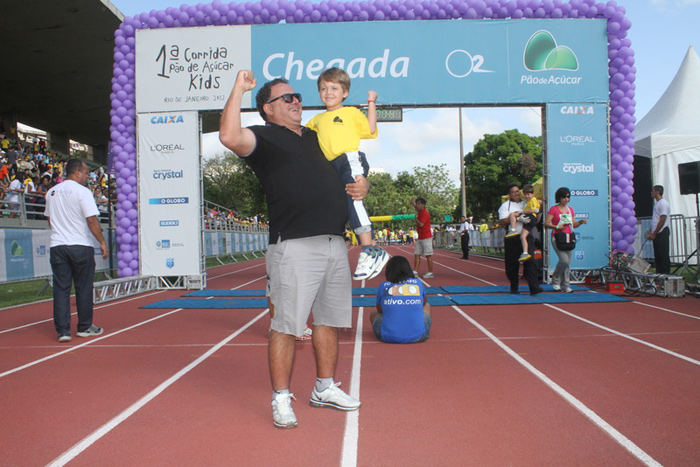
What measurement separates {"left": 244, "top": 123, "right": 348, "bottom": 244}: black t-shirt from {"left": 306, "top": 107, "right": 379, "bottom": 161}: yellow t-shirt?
125 mm

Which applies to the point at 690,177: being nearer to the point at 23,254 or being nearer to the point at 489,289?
the point at 489,289

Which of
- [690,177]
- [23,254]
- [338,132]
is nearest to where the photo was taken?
[338,132]

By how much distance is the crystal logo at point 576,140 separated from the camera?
10.6 metres

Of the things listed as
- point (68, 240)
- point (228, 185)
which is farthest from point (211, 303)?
point (228, 185)

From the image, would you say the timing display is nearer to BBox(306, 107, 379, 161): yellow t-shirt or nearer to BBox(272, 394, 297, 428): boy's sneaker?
BBox(306, 107, 379, 161): yellow t-shirt

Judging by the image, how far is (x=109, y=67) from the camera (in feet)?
76.4

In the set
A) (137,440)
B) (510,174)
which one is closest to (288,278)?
(137,440)

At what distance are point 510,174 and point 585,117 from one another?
4062cm

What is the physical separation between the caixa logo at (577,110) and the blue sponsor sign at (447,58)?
0.12m

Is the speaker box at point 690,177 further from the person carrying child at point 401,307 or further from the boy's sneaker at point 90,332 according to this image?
the boy's sneaker at point 90,332

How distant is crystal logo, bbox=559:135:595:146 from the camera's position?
34.9 feet

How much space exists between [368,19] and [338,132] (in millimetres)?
8804

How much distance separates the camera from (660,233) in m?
9.73

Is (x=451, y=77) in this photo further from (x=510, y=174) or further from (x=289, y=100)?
(x=510, y=174)
